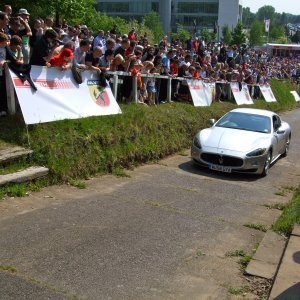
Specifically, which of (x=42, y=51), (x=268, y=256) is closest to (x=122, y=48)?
(x=42, y=51)

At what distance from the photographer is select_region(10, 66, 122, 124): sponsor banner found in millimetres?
8453

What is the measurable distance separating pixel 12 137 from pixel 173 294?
16.0 feet

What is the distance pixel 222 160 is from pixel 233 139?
29.3 inches

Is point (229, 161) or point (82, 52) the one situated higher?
point (82, 52)

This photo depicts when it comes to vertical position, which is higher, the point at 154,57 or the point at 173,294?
Answer: the point at 154,57

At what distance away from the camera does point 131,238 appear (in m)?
5.88

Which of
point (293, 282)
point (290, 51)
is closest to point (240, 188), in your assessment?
point (293, 282)

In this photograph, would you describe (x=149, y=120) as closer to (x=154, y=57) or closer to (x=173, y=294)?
(x=154, y=57)

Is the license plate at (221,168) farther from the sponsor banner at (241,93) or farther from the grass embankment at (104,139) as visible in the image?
the sponsor banner at (241,93)

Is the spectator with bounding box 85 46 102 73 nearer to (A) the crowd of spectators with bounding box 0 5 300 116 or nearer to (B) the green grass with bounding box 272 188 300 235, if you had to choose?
(A) the crowd of spectators with bounding box 0 5 300 116

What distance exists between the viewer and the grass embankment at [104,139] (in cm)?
821

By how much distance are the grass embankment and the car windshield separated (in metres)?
1.62

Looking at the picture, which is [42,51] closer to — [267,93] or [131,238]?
[131,238]

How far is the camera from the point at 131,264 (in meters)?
5.11
